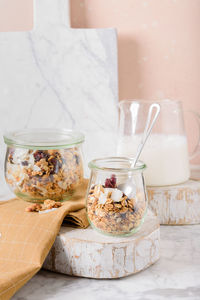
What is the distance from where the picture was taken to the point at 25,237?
81cm

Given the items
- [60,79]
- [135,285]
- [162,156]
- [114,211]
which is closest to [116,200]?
[114,211]

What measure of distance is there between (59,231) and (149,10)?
2.28ft

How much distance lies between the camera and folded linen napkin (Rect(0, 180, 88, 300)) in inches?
28.2

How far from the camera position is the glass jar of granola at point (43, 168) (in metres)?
0.91

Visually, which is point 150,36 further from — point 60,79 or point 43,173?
point 43,173

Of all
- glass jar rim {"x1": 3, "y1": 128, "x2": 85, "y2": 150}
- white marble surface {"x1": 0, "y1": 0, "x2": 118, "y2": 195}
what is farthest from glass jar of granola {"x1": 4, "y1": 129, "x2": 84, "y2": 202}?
white marble surface {"x1": 0, "y1": 0, "x2": 118, "y2": 195}

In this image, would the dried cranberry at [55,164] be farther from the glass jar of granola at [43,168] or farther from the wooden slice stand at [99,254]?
the wooden slice stand at [99,254]

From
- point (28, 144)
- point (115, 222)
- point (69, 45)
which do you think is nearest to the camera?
point (115, 222)

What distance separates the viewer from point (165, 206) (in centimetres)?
102

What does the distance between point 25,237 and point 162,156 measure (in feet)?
1.22

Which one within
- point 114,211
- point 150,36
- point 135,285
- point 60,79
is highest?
point 150,36

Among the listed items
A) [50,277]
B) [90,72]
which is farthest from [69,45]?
[50,277]

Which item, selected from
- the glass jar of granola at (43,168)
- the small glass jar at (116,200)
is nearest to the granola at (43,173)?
the glass jar of granola at (43,168)

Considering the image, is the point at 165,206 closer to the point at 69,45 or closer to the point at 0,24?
the point at 69,45
